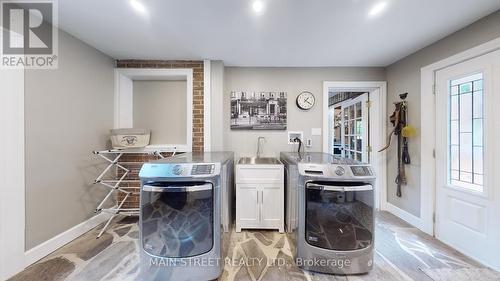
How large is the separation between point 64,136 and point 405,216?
14.3ft

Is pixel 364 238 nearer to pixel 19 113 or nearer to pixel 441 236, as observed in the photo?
pixel 441 236

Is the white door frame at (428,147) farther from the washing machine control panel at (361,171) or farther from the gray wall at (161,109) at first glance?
the gray wall at (161,109)

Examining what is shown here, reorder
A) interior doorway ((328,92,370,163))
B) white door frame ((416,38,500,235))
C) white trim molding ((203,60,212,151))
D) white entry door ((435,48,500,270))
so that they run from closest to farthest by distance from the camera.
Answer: white entry door ((435,48,500,270)) < white door frame ((416,38,500,235)) < white trim molding ((203,60,212,151)) < interior doorway ((328,92,370,163))

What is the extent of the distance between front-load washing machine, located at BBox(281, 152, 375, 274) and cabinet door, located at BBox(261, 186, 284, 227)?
70 centimetres

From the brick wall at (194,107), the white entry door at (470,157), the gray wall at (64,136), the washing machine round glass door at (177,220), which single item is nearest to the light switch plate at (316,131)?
the white entry door at (470,157)

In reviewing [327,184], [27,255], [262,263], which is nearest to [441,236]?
[327,184]

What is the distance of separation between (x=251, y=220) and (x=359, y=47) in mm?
2539

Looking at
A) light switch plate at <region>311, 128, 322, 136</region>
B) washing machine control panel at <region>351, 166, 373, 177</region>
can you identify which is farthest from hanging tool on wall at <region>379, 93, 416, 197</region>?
washing machine control panel at <region>351, 166, 373, 177</region>

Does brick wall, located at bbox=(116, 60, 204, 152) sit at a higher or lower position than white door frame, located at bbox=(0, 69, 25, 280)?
higher

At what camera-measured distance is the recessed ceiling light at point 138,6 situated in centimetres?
163

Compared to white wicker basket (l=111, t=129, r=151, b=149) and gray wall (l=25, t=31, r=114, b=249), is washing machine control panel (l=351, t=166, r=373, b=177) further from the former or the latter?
gray wall (l=25, t=31, r=114, b=249)

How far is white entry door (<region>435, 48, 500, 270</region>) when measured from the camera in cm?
178

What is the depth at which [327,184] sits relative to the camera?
1694mm

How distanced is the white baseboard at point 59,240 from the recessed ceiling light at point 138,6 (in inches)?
94.3
